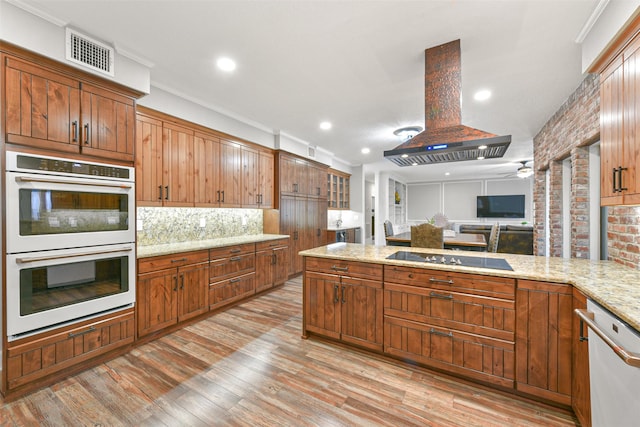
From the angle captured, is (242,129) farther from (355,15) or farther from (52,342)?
(52,342)

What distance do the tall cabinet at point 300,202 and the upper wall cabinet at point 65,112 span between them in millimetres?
2727

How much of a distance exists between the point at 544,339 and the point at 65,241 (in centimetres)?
364

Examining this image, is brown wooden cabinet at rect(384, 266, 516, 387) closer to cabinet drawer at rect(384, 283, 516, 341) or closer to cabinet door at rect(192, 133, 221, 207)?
cabinet drawer at rect(384, 283, 516, 341)

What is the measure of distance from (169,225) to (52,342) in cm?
174

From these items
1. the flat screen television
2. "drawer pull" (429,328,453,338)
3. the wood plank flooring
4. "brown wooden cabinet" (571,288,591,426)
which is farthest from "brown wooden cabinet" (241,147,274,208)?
the flat screen television

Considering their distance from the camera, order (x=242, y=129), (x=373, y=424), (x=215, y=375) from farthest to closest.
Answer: (x=242, y=129), (x=215, y=375), (x=373, y=424)

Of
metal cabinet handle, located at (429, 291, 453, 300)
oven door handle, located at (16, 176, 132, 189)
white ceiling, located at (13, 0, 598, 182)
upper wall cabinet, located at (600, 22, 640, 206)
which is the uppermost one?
white ceiling, located at (13, 0, 598, 182)

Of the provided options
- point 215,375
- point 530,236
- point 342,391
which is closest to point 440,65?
point 342,391

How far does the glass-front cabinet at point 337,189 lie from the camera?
23.3ft

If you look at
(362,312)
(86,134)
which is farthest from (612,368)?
(86,134)

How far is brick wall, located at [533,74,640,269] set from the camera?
208 cm

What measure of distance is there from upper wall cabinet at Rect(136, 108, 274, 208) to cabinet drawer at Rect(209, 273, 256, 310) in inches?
43.5

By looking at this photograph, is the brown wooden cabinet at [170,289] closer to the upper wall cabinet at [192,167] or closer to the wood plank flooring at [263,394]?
the wood plank flooring at [263,394]

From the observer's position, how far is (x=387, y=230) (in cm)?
581
